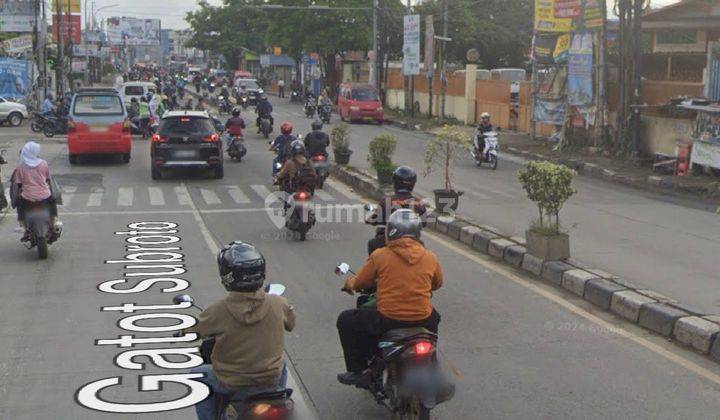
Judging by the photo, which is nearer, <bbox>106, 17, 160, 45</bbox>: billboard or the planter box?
the planter box

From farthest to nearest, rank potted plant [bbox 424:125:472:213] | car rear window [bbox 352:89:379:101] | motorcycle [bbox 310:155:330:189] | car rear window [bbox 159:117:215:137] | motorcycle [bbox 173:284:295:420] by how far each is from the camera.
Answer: car rear window [bbox 352:89:379:101], car rear window [bbox 159:117:215:137], motorcycle [bbox 310:155:330:189], potted plant [bbox 424:125:472:213], motorcycle [bbox 173:284:295:420]

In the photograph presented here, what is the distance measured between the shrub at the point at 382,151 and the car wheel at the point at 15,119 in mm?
25238

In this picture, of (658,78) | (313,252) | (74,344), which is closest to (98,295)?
(74,344)

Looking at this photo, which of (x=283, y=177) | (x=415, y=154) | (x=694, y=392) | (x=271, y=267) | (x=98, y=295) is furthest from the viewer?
(x=415, y=154)

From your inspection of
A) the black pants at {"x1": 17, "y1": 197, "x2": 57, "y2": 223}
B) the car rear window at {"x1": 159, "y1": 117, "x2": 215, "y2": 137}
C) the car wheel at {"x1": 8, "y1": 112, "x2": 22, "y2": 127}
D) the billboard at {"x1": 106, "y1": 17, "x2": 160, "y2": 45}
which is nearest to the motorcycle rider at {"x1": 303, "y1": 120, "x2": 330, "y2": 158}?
the car rear window at {"x1": 159, "y1": 117, "x2": 215, "y2": 137}

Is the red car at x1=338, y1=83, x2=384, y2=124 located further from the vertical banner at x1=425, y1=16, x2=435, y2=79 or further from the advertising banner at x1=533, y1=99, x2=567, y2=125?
the advertising banner at x1=533, y1=99, x2=567, y2=125

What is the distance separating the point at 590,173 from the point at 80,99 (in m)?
13.6

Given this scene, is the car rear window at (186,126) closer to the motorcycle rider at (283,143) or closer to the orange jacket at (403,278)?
the motorcycle rider at (283,143)

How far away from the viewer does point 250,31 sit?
313 feet

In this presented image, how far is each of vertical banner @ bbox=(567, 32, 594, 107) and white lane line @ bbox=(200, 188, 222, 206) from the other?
13.3 meters

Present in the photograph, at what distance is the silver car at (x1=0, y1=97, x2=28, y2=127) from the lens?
3794 cm

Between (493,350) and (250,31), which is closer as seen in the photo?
(493,350)

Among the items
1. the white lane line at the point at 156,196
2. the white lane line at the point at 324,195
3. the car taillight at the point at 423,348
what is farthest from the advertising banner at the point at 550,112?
the car taillight at the point at 423,348

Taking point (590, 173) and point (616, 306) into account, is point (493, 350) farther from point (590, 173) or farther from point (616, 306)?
point (590, 173)
